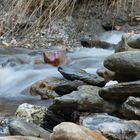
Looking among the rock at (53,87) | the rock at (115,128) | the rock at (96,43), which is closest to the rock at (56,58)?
the rock at (53,87)

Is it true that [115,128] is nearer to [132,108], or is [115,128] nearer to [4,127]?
[132,108]

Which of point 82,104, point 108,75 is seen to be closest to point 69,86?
point 108,75

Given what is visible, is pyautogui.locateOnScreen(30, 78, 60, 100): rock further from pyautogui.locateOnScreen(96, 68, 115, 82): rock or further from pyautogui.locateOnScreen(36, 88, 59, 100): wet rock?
pyautogui.locateOnScreen(96, 68, 115, 82): rock

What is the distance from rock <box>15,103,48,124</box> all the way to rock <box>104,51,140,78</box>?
60 centimetres

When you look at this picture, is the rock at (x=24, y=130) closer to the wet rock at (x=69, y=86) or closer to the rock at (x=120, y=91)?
the rock at (x=120, y=91)

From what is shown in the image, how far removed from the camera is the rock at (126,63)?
3051 millimetres

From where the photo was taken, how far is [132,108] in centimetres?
281

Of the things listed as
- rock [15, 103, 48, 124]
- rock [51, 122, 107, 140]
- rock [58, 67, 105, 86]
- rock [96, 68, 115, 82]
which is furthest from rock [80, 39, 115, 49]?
rock [51, 122, 107, 140]

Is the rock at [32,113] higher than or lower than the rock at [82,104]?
lower

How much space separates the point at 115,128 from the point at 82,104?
57 cm

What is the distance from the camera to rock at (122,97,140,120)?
2781 millimetres

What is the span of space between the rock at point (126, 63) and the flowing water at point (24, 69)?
1.19m

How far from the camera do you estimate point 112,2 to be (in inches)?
290

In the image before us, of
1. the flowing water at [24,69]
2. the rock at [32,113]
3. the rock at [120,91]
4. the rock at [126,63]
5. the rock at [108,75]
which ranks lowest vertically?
the flowing water at [24,69]
